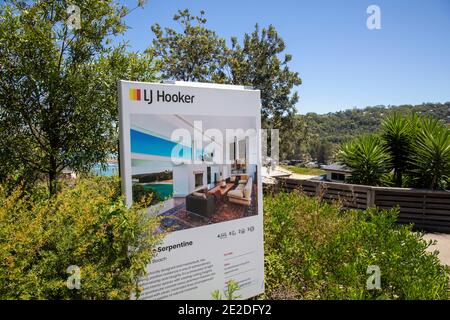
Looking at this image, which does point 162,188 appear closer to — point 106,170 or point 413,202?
point 106,170

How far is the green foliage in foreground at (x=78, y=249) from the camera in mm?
2709

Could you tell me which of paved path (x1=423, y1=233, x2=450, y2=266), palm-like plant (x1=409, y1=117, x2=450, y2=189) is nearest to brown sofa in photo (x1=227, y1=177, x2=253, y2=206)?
paved path (x1=423, y1=233, x2=450, y2=266)

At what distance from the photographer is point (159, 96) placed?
3484mm

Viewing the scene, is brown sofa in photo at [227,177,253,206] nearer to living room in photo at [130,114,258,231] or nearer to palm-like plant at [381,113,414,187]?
living room in photo at [130,114,258,231]

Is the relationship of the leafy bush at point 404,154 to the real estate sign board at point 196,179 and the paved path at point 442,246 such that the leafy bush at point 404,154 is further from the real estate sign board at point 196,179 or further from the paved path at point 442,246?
the real estate sign board at point 196,179

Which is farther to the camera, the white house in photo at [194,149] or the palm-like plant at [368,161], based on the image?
the palm-like plant at [368,161]

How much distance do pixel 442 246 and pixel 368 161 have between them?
9.52 ft

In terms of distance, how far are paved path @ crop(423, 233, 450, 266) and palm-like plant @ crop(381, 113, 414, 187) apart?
2.12m

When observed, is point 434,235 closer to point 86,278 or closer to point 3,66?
point 86,278

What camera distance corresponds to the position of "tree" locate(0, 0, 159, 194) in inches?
179

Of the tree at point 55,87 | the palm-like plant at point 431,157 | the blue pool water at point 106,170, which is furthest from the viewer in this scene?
the palm-like plant at point 431,157

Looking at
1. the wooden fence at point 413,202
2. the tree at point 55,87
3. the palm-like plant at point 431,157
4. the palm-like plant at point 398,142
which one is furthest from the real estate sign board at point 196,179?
the palm-like plant at point 398,142

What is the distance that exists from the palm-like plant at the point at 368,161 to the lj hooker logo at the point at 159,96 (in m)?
6.87
